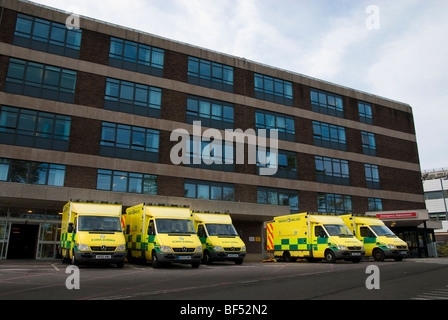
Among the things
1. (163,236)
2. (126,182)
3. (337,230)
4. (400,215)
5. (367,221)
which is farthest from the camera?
(400,215)

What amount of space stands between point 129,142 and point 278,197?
40.4 feet

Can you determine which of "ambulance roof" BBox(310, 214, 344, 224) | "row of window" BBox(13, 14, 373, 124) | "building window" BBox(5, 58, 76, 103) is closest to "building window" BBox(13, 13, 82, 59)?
"row of window" BBox(13, 14, 373, 124)

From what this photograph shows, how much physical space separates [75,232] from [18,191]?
22.2ft

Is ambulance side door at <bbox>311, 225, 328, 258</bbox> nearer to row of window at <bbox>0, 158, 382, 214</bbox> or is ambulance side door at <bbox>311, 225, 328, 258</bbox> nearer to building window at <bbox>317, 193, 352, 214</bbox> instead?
row of window at <bbox>0, 158, 382, 214</bbox>

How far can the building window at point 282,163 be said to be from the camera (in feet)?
96.4

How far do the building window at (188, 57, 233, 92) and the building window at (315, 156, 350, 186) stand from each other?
1030 centimetres

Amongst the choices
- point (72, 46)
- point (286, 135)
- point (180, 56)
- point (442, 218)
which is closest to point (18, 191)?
point (72, 46)

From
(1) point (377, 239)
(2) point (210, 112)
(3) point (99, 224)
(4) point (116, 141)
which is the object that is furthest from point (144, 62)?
(1) point (377, 239)

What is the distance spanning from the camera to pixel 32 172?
71.0 ft

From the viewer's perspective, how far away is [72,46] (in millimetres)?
24312

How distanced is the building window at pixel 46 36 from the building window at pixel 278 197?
53.5 ft

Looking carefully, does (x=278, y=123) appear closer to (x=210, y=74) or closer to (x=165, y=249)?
(x=210, y=74)

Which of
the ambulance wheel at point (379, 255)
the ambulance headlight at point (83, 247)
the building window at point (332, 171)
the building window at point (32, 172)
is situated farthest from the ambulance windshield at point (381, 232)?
the building window at point (32, 172)

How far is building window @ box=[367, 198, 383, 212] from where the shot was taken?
3406cm
